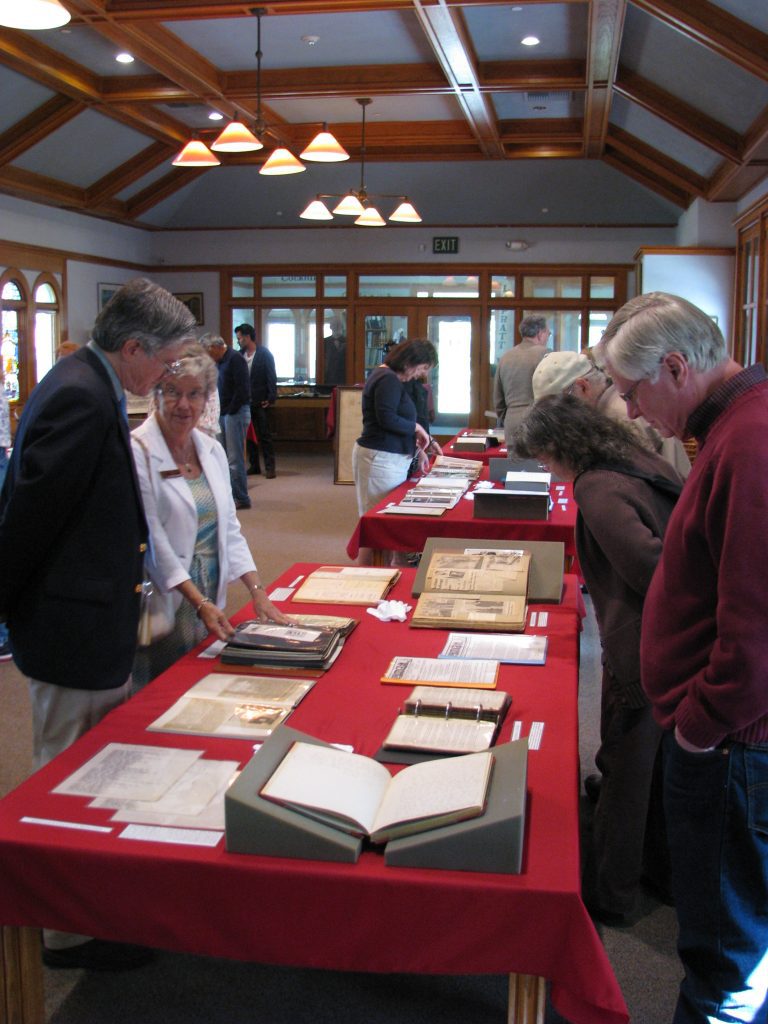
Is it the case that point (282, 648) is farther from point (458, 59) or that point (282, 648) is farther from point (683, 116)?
point (683, 116)

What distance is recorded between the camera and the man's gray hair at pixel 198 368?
110 inches

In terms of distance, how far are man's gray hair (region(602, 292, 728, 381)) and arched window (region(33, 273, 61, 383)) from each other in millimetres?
11274

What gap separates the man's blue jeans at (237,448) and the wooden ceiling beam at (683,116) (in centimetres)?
449

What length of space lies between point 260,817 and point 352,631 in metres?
1.25

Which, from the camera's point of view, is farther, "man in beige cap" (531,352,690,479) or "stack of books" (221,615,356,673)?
"man in beige cap" (531,352,690,479)

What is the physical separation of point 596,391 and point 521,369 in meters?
3.18

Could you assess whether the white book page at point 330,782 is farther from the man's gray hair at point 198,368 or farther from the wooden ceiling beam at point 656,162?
the wooden ceiling beam at point 656,162

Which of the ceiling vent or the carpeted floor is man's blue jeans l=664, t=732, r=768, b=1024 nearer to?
the carpeted floor

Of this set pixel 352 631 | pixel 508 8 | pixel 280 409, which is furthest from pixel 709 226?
pixel 352 631

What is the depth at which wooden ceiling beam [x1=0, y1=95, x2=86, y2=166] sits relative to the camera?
9977mm

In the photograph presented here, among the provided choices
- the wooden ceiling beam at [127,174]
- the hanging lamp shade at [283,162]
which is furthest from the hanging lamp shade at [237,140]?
the wooden ceiling beam at [127,174]

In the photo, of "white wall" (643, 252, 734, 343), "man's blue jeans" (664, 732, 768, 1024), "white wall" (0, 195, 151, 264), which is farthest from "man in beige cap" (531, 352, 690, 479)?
"white wall" (0, 195, 151, 264)

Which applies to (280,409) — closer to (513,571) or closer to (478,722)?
(513,571)

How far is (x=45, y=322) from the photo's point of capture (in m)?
12.4
